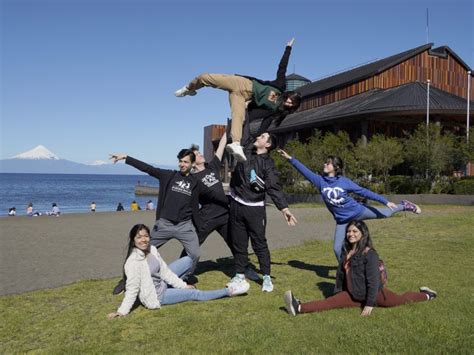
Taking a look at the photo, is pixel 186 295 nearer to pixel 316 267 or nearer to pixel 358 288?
pixel 358 288

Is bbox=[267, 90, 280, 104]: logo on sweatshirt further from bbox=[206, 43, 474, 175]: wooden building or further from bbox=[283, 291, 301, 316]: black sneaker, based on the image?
bbox=[206, 43, 474, 175]: wooden building

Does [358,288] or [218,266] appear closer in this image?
[358,288]

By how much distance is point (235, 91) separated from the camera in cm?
609

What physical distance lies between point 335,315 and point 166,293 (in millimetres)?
2056

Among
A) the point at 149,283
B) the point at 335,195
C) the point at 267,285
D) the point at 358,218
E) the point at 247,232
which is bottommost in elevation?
the point at 267,285

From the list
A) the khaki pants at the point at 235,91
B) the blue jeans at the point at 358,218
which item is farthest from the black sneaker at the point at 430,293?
the khaki pants at the point at 235,91

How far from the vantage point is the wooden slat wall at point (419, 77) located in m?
44.0

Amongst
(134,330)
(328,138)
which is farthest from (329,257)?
(328,138)

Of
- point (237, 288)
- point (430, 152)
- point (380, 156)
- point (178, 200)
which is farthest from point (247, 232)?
point (380, 156)

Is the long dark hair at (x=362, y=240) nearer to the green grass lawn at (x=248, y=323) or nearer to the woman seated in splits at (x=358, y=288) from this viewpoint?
the woman seated in splits at (x=358, y=288)

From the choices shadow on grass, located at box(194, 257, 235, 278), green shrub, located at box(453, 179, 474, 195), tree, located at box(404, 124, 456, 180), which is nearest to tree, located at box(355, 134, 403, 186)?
tree, located at box(404, 124, 456, 180)

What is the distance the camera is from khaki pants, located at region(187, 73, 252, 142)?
5917 mm

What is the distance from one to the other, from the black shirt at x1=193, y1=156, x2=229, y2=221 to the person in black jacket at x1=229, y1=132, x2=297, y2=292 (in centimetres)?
→ 36

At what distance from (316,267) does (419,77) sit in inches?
1608
